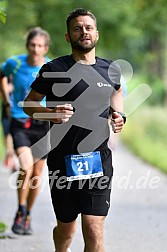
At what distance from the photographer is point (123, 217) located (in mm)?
10648

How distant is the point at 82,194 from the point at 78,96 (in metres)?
0.73

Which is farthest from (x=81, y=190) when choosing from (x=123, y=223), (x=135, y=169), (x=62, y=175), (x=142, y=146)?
(x=142, y=146)

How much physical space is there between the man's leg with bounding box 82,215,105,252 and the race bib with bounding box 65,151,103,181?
31 centimetres

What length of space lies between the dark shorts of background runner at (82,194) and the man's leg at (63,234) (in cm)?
7

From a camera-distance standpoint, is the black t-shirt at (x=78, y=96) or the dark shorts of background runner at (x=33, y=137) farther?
the dark shorts of background runner at (x=33, y=137)

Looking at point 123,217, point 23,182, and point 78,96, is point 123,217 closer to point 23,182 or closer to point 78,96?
point 23,182

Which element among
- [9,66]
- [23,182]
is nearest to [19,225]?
[23,182]

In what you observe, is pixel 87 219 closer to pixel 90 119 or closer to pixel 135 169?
pixel 90 119

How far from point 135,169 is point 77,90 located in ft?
37.4

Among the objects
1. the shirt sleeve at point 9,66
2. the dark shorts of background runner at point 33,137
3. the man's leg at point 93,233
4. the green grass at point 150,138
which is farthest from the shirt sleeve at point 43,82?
the green grass at point 150,138

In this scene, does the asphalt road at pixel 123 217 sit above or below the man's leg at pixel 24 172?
below

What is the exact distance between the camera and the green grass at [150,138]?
63.1 ft

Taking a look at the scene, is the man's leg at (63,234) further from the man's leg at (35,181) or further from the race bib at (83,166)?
the man's leg at (35,181)

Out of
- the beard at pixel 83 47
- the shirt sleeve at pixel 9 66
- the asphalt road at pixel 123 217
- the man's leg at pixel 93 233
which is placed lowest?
the asphalt road at pixel 123 217
